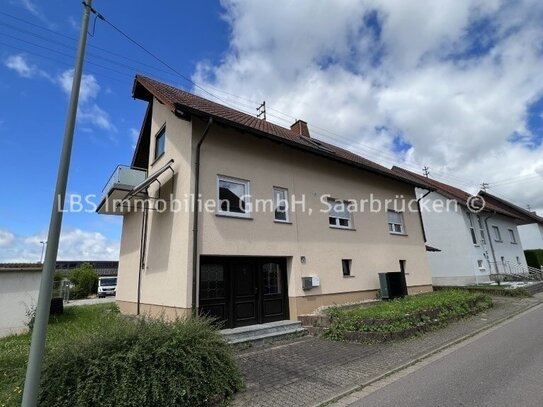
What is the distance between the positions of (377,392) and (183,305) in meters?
5.03

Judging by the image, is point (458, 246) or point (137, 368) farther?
point (458, 246)

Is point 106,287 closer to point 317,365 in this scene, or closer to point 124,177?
point 124,177

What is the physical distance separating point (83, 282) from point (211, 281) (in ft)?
122

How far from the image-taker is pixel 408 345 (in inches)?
316

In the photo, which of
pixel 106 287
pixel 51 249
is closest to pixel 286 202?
pixel 51 249

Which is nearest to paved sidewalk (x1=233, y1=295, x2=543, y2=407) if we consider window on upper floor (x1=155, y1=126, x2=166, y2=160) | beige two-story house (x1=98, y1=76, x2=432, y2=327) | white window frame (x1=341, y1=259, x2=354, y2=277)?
beige two-story house (x1=98, y1=76, x2=432, y2=327)

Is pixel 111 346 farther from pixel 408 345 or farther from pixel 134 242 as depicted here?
pixel 134 242

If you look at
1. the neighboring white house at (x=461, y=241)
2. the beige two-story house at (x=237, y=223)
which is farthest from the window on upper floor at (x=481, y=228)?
the beige two-story house at (x=237, y=223)

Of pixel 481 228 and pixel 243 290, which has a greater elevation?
pixel 481 228

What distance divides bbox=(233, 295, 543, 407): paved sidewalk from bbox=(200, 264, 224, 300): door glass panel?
2.01m

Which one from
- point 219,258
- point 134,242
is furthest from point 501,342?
point 134,242

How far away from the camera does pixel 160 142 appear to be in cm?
1229

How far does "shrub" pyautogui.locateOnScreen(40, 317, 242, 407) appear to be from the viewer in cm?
420

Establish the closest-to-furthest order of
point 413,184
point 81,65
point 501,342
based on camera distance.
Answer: point 81,65
point 501,342
point 413,184
